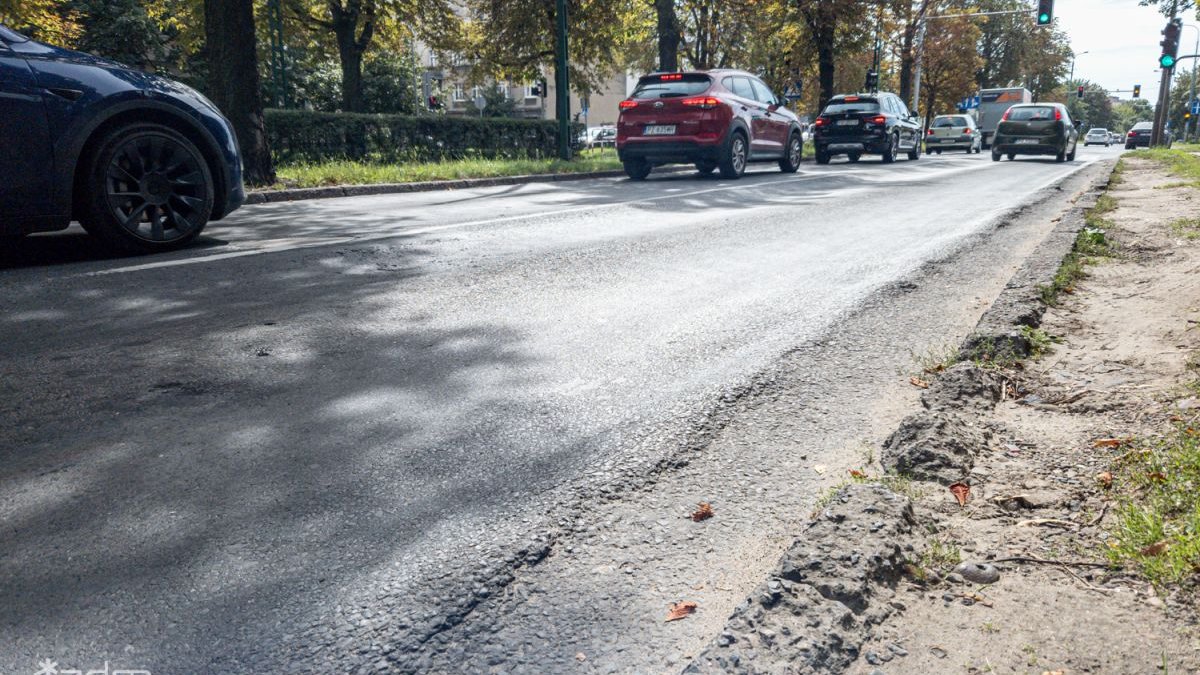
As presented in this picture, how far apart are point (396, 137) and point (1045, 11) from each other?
29.0m

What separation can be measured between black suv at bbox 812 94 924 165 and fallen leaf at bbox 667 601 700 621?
74.7 ft

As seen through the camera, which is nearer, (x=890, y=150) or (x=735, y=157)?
(x=735, y=157)

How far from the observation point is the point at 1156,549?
2000 mm

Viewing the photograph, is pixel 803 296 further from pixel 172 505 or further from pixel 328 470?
pixel 172 505

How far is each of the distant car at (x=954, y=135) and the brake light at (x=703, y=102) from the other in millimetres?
26573

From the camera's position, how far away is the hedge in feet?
51.1

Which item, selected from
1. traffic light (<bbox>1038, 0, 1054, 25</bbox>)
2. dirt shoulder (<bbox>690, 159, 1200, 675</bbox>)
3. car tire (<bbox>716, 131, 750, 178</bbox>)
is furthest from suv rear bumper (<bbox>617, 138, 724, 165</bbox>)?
traffic light (<bbox>1038, 0, 1054, 25</bbox>)

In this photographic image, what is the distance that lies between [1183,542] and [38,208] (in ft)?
20.1

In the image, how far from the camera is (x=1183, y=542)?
1975 mm

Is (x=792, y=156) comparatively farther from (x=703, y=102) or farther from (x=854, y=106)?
(x=854, y=106)

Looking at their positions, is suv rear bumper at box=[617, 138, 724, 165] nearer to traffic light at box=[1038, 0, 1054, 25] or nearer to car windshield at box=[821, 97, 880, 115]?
car windshield at box=[821, 97, 880, 115]

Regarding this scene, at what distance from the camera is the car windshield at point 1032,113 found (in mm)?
25917

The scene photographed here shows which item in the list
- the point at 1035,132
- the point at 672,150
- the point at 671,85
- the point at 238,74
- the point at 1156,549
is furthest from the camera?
the point at 1035,132

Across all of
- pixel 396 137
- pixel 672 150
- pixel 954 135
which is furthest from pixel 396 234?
pixel 954 135
